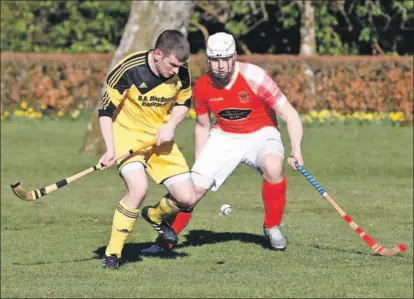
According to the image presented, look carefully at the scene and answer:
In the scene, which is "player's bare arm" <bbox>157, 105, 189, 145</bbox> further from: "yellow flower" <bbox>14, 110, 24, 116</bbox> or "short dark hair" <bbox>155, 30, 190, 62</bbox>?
"yellow flower" <bbox>14, 110, 24, 116</bbox>

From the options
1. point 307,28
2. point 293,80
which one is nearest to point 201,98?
point 293,80

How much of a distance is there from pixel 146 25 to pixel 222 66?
9036mm

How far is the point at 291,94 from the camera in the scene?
24047 millimetres

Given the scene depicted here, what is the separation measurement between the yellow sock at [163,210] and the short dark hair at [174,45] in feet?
4.97

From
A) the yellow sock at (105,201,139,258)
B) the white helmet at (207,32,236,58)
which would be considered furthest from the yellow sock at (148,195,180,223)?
the white helmet at (207,32,236,58)

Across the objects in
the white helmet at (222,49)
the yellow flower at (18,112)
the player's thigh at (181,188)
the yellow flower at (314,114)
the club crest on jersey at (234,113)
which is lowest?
the yellow flower at (18,112)

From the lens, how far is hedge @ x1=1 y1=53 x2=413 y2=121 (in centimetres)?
2378

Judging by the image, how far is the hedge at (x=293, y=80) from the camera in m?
23.8

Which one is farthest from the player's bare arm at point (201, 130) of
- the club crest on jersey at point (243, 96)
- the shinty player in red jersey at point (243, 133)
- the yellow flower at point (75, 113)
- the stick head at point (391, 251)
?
the yellow flower at point (75, 113)

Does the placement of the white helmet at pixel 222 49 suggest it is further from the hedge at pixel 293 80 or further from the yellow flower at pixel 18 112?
the yellow flower at pixel 18 112

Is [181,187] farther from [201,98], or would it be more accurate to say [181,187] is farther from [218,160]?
[201,98]

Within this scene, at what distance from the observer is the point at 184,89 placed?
366 inches

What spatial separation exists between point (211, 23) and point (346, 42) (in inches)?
141

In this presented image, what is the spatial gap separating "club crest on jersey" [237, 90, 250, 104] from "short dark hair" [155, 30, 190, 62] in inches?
35.6
